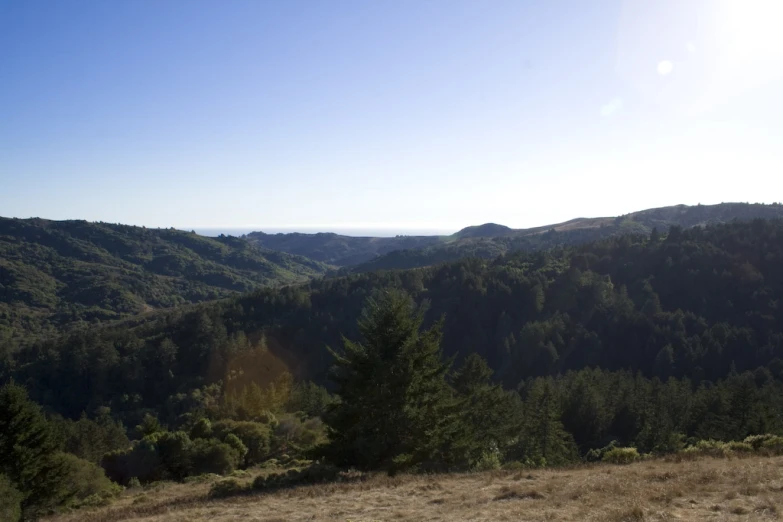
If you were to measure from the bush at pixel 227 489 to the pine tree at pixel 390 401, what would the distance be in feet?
12.0

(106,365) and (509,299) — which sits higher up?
(509,299)

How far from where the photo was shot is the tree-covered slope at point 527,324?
87.7 metres

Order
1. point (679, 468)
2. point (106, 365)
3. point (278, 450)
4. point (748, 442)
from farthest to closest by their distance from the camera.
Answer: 1. point (106, 365)
2. point (278, 450)
3. point (748, 442)
4. point (679, 468)

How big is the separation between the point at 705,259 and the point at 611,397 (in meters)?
71.7

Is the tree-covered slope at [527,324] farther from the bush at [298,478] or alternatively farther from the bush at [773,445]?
the bush at [298,478]

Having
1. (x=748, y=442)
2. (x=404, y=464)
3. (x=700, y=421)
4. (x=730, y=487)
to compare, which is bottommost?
(x=700, y=421)

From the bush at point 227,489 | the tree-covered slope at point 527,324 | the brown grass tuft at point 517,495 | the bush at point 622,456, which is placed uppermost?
the brown grass tuft at point 517,495

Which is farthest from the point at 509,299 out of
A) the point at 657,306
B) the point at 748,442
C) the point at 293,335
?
A: the point at 748,442

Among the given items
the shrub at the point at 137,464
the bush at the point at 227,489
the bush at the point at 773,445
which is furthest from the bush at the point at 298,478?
Result: the shrub at the point at 137,464

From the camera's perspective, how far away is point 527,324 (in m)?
98.9

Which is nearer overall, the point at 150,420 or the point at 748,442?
the point at 748,442

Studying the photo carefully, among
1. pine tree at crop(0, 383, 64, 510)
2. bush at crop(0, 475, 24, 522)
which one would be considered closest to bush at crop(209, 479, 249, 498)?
bush at crop(0, 475, 24, 522)

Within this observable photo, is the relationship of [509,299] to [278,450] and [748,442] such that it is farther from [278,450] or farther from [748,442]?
[748,442]

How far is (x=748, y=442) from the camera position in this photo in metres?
16.3
